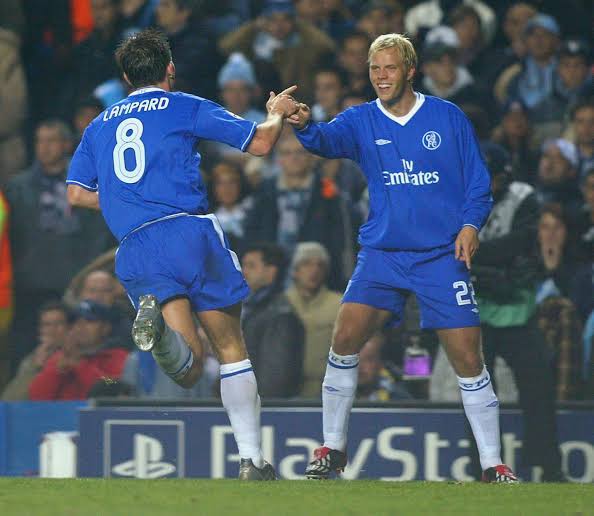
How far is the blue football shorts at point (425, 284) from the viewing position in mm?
7652

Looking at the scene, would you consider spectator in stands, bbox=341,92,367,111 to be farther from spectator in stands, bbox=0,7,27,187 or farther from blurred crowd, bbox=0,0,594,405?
spectator in stands, bbox=0,7,27,187

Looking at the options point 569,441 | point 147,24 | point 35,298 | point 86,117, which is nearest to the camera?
point 569,441

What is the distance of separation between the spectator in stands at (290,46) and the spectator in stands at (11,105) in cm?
192

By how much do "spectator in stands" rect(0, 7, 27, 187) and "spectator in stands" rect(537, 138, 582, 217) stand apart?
422 centimetres

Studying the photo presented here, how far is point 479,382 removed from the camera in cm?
771

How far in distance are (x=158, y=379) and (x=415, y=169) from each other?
140 inches

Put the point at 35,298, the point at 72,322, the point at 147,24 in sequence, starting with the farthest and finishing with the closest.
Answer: the point at 147,24 → the point at 35,298 → the point at 72,322

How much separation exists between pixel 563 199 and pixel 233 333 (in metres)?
4.66

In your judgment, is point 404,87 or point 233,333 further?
point 404,87

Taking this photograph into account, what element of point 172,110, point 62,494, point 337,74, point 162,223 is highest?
point 337,74

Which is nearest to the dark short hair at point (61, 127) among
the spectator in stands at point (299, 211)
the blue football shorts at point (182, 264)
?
the spectator in stands at point (299, 211)

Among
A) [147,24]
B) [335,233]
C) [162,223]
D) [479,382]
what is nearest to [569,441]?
[479,382]

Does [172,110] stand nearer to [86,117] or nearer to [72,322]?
[72,322]

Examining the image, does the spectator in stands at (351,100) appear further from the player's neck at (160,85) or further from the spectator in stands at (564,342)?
the player's neck at (160,85)
